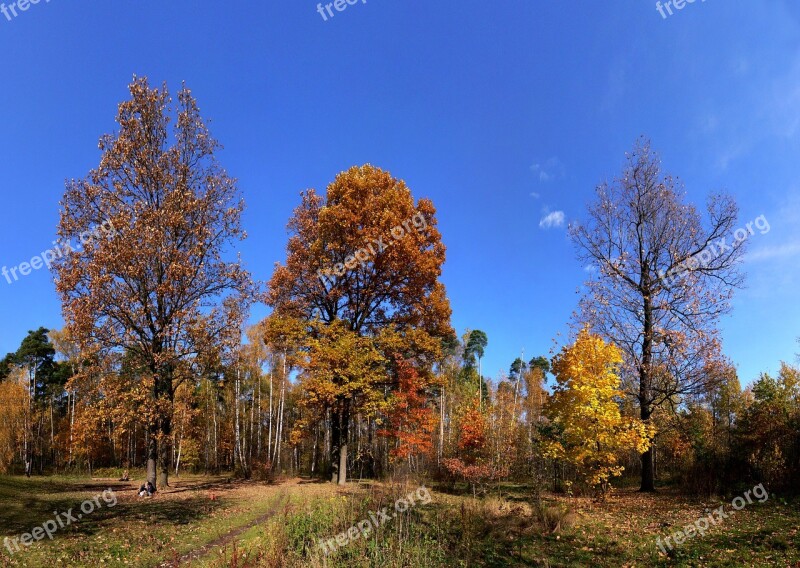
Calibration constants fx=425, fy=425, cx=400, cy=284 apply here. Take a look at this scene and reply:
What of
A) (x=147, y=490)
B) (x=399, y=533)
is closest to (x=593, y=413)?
(x=399, y=533)

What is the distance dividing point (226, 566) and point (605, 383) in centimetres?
1234

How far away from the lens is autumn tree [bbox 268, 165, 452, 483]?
68.2 ft

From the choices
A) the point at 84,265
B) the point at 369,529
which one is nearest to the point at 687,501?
the point at 369,529

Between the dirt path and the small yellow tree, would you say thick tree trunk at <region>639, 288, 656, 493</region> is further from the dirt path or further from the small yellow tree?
the dirt path

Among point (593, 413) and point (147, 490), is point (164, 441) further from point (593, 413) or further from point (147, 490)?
point (593, 413)

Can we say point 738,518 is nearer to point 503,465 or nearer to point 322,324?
A: point 503,465

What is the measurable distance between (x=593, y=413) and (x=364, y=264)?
40.4 feet

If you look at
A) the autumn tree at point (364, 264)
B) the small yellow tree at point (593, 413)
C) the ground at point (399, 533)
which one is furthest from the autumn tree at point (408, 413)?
the small yellow tree at point (593, 413)

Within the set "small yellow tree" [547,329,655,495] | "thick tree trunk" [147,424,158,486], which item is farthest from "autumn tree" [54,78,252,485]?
"small yellow tree" [547,329,655,495]

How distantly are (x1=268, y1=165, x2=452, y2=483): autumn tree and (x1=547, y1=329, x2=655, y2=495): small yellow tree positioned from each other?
8.33 metres

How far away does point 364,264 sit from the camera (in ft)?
70.8

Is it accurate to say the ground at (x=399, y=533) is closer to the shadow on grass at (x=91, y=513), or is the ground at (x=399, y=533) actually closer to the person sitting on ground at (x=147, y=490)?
the shadow on grass at (x=91, y=513)

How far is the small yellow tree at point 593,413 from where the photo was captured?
14102mm

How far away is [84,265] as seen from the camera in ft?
54.6
